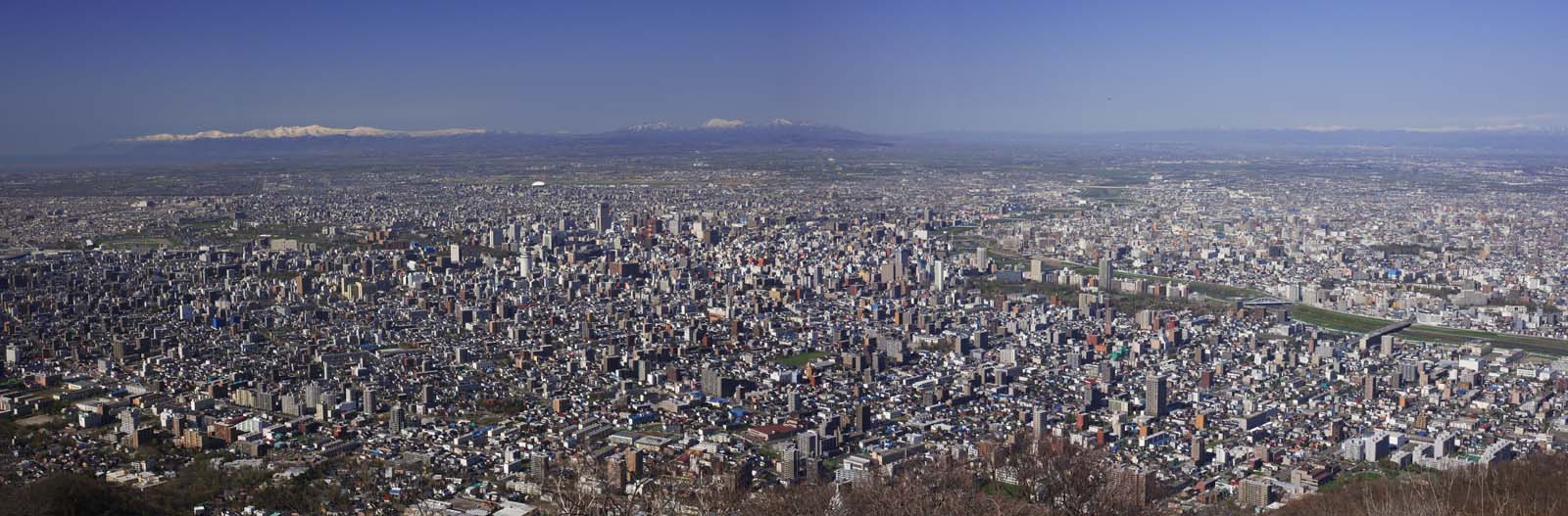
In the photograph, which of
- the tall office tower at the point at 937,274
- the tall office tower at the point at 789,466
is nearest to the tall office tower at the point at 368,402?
the tall office tower at the point at 789,466

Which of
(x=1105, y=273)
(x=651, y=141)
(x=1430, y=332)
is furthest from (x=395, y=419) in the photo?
(x=651, y=141)

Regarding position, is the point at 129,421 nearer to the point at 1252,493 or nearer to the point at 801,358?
the point at 801,358

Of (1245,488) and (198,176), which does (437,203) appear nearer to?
(198,176)

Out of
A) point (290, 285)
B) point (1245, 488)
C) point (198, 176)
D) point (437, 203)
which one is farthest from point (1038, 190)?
point (198, 176)

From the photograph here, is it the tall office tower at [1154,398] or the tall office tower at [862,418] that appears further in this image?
the tall office tower at [1154,398]

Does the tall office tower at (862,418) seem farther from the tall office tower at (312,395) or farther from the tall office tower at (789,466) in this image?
the tall office tower at (312,395)

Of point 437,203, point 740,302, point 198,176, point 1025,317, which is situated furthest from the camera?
point 198,176

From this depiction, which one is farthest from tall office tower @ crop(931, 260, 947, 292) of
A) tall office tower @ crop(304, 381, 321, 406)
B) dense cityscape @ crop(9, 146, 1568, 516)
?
tall office tower @ crop(304, 381, 321, 406)
